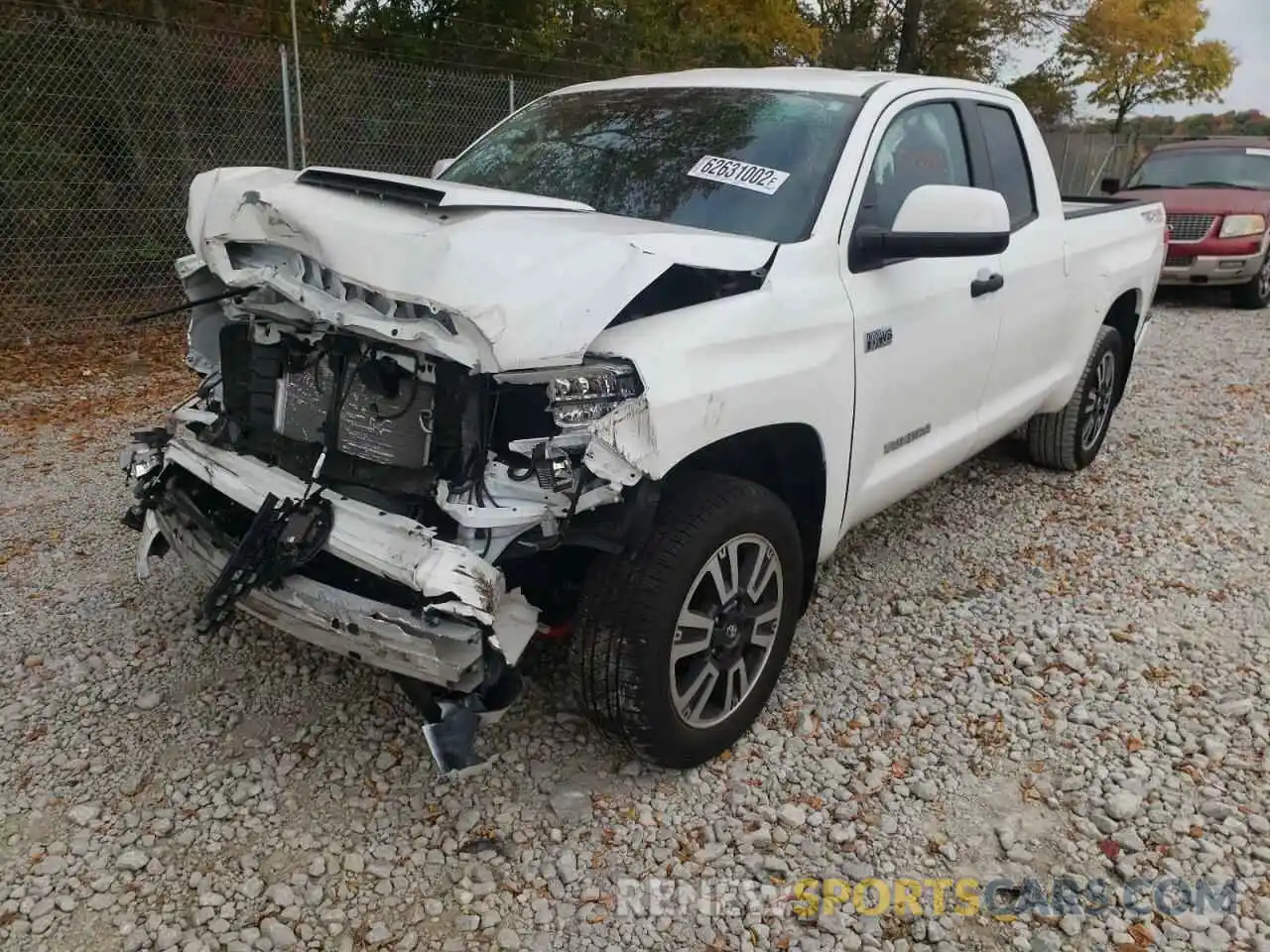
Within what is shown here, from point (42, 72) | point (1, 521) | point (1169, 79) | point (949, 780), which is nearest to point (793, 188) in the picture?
point (949, 780)

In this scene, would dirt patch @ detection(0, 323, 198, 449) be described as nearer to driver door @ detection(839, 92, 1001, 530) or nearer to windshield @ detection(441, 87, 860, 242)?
windshield @ detection(441, 87, 860, 242)

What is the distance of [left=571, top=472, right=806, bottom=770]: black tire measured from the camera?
2.53 m

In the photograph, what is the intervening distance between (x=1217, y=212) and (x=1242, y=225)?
279mm

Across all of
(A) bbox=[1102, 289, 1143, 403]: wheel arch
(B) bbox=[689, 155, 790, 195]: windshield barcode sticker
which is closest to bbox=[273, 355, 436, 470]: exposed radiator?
(B) bbox=[689, 155, 790, 195]: windshield barcode sticker

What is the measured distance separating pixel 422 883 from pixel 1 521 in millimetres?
3103

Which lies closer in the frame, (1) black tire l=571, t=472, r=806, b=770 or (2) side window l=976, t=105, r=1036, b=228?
(1) black tire l=571, t=472, r=806, b=770

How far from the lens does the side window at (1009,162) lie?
13.5 feet

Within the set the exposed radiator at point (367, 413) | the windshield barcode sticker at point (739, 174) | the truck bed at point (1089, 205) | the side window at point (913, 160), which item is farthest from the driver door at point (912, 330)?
the exposed radiator at point (367, 413)

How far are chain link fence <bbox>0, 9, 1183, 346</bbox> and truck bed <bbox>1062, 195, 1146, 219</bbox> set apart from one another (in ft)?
18.4

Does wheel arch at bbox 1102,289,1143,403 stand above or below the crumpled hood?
below

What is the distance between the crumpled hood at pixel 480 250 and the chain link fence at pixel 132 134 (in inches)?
225

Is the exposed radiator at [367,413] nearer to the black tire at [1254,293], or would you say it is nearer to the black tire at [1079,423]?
the black tire at [1079,423]

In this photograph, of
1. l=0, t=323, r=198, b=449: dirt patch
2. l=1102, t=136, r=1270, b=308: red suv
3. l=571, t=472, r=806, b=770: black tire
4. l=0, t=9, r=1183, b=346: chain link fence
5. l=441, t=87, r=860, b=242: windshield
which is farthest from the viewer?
l=1102, t=136, r=1270, b=308: red suv

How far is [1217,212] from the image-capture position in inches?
403
